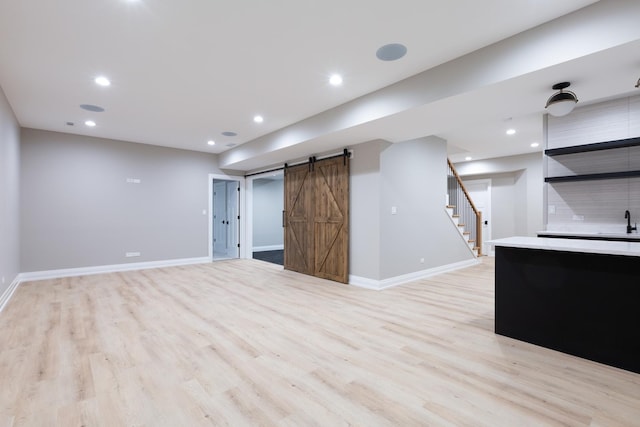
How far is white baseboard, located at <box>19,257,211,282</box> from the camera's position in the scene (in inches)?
217

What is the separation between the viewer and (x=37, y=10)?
235 cm

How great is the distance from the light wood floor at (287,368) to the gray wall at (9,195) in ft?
2.27

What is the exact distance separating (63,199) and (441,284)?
284 inches

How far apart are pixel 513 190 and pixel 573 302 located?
22.1 ft

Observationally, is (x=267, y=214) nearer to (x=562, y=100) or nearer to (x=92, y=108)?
(x=92, y=108)

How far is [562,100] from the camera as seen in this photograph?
2.67 m

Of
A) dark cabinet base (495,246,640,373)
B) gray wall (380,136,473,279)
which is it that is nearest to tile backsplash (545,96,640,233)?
gray wall (380,136,473,279)

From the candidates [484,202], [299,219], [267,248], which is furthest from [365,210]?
[267,248]

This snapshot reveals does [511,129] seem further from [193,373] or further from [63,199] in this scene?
[63,199]

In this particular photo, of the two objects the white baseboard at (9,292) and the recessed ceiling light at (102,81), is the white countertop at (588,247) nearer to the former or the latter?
the recessed ceiling light at (102,81)

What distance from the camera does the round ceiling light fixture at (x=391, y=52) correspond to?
9.23 feet

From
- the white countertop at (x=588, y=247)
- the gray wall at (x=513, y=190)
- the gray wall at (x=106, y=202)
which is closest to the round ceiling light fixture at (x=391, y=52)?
the white countertop at (x=588, y=247)

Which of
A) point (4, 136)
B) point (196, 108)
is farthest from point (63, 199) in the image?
point (196, 108)

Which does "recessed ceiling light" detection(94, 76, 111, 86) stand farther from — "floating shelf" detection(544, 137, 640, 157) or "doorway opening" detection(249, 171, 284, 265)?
"doorway opening" detection(249, 171, 284, 265)
